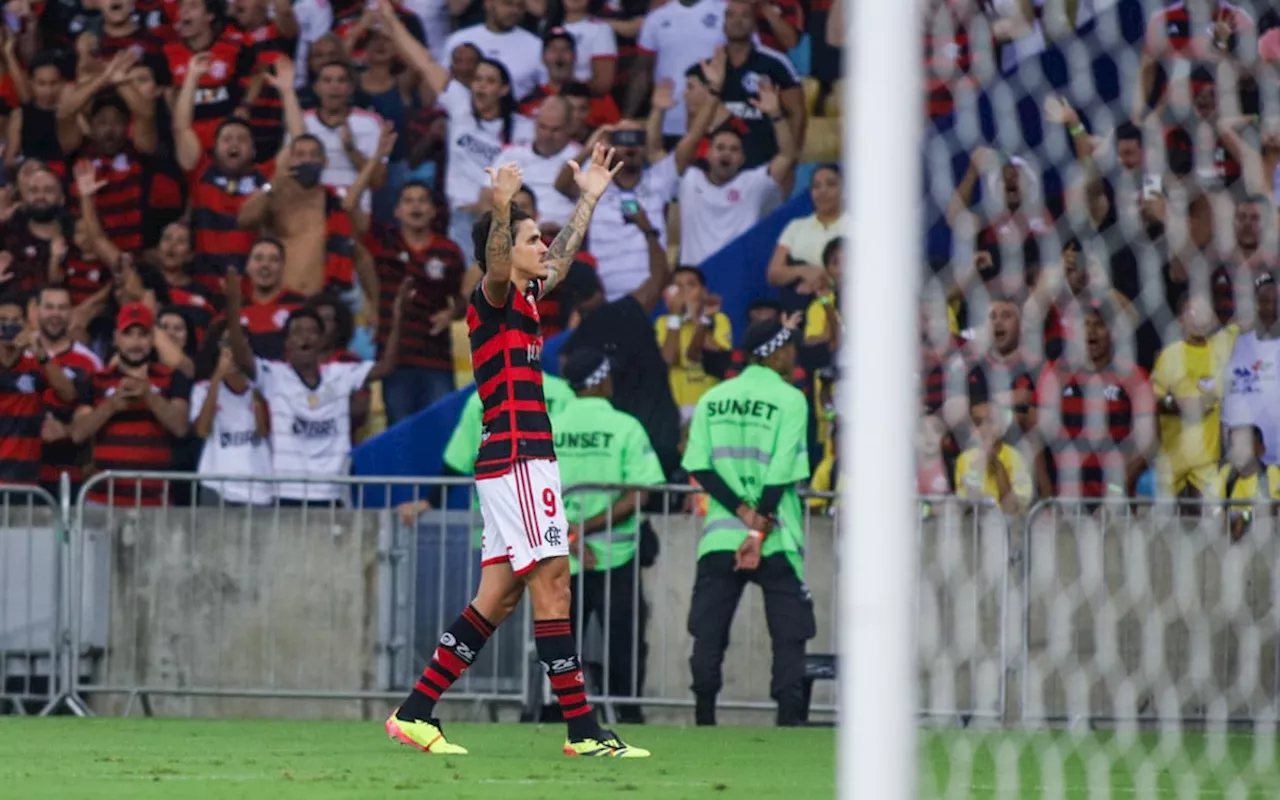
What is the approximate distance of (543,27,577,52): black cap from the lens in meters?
15.2

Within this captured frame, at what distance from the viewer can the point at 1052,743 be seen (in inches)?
432

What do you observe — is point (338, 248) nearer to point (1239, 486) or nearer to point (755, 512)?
point (755, 512)

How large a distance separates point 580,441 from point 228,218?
11.6ft

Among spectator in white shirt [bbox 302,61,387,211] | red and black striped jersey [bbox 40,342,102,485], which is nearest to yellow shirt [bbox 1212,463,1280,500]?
spectator in white shirt [bbox 302,61,387,211]

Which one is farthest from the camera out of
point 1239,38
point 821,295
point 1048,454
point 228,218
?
point 228,218

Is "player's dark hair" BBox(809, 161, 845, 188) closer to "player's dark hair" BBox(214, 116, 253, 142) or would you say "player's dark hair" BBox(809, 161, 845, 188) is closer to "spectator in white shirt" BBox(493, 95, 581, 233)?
"spectator in white shirt" BBox(493, 95, 581, 233)

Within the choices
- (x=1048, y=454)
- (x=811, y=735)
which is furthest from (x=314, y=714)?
(x=1048, y=454)

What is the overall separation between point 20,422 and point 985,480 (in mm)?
6246

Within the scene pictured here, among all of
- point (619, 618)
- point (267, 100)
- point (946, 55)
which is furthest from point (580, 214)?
point (267, 100)

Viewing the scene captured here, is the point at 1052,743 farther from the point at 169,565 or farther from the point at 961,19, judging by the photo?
the point at 169,565

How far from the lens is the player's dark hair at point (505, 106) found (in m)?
15.2

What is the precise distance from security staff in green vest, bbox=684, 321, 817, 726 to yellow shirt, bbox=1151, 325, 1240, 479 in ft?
6.73

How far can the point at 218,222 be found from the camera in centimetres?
1521

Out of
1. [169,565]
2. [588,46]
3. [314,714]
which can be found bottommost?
[314,714]
